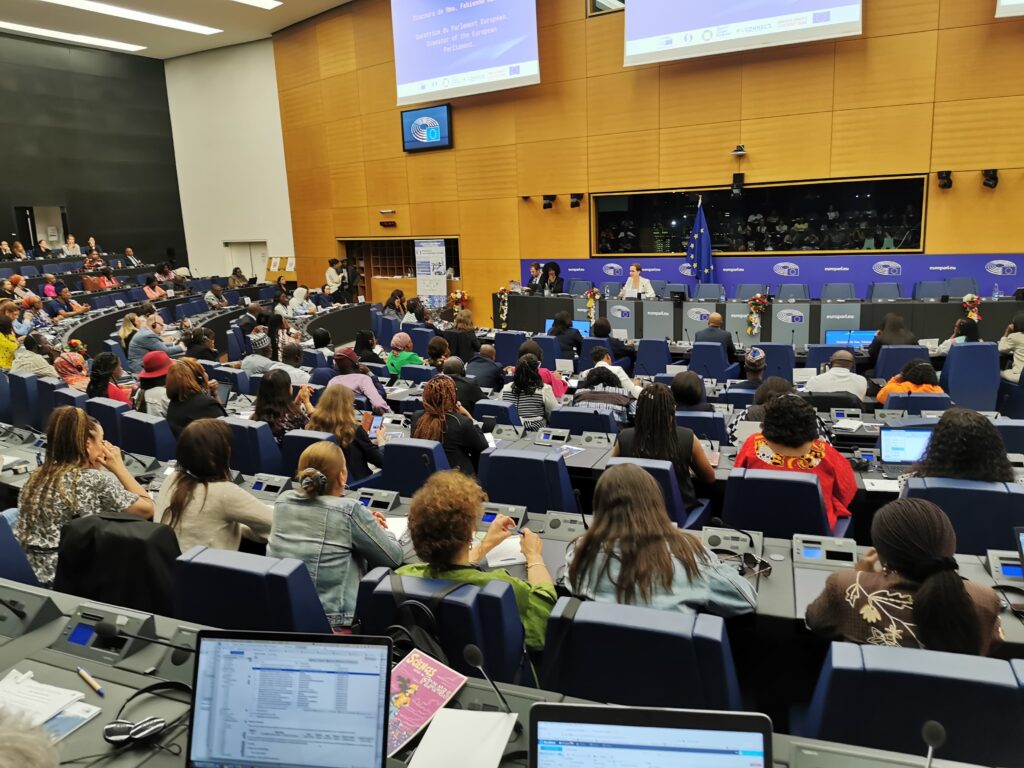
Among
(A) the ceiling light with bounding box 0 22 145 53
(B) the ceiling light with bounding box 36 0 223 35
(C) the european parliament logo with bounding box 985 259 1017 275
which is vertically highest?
(A) the ceiling light with bounding box 0 22 145 53

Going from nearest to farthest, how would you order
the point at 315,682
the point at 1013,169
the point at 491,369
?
the point at 315,682
the point at 491,369
the point at 1013,169

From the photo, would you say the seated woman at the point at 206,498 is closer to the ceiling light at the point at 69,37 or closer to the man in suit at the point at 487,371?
the man in suit at the point at 487,371

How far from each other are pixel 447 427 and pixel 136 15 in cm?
1688

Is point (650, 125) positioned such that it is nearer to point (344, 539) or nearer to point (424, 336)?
point (424, 336)

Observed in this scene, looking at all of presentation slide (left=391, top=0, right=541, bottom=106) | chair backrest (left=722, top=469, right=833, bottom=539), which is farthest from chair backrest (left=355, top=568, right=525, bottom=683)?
presentation slide (left=391, top=0, right=541, bottom=106)

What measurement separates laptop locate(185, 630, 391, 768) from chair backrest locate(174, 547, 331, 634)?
1.85 ft

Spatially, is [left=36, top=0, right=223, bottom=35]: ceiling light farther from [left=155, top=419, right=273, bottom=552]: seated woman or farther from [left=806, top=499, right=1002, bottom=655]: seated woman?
[left=806, top=499, right=1002, bottom=655]: seated woman

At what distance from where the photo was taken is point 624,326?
11023mm

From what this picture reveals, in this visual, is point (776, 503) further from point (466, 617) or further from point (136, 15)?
point (136, 15)

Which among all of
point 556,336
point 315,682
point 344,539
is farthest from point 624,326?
point 315,682

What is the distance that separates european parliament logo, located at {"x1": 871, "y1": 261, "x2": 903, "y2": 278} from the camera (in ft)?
37.7

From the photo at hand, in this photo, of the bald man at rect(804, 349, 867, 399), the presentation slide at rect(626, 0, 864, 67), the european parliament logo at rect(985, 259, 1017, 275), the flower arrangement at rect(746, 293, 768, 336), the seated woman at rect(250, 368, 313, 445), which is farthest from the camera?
the european parliament logo at rect(985, 259, 1017, 275)

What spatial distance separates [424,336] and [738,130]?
634 centimetres

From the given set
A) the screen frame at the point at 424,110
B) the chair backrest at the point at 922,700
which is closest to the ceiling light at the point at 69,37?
the screen frame at the point at 424,110
